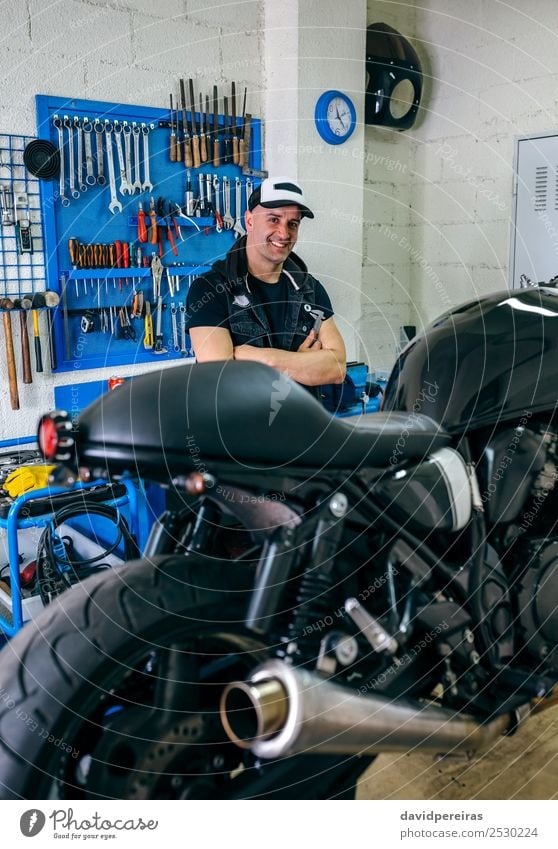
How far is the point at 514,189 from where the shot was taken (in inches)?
126

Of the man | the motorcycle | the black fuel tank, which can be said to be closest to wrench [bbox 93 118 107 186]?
the man

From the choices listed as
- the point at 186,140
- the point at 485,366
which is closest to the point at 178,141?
the point at 186,140

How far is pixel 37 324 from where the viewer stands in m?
2.49

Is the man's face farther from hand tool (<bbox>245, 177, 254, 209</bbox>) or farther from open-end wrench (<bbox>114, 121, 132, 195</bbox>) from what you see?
hand tool (<bbox>245, 177, 254, 209</bbox>)

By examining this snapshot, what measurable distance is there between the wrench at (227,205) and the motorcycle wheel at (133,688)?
7.42 ft

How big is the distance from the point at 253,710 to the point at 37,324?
6.30 feet

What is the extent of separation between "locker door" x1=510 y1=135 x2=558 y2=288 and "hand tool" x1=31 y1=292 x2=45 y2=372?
78.3 inches

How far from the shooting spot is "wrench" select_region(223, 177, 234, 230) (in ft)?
9.74

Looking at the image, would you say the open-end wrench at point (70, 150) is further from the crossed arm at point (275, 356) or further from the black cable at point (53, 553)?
the black cable at point (53, 553)

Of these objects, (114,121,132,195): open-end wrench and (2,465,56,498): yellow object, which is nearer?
(2,465,56,498): yellow object

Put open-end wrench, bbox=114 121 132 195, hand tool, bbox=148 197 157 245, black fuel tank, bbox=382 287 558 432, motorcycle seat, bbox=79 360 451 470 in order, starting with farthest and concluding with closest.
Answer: hand tool, bbox=148 197 157 245, open-end wrench, bbox=114 121 132 195, black fuel tank, bbox=382 287 558 432, motorcycle seat, bbox=79 360 451 470

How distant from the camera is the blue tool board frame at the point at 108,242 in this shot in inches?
99.8

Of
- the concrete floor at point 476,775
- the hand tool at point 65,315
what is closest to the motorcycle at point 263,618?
the concrete floor at point 476,775
